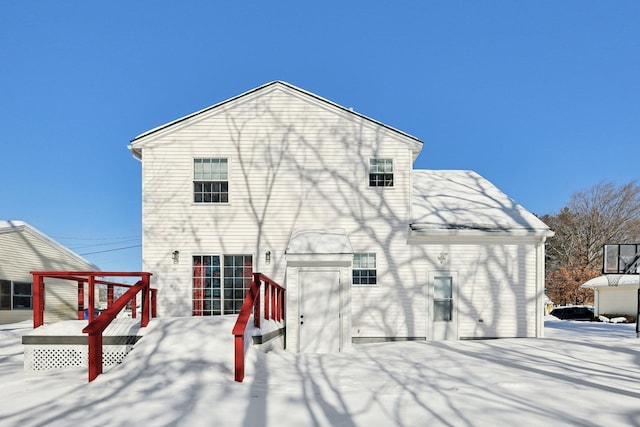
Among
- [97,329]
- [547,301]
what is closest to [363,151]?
[97,329]

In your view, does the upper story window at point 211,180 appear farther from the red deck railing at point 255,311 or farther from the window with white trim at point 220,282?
the red deck railing at point 255,311

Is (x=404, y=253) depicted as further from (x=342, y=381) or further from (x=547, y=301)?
(x=547, y=301)

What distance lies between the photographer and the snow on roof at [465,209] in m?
13.4

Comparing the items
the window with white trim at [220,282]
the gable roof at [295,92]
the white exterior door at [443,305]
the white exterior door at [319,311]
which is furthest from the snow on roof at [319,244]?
the gable roof at [295,92]

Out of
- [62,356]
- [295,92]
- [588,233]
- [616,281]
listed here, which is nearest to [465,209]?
[295,92]

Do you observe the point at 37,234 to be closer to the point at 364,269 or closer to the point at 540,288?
the point at 364,269

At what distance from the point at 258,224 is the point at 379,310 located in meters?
4.42

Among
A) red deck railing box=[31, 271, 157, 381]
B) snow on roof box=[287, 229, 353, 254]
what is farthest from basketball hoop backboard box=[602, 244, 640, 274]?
red deck railing box=[31, 271, 157, 381]

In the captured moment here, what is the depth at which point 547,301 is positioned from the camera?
46.1 meters

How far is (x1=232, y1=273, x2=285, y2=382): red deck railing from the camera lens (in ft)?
20.9

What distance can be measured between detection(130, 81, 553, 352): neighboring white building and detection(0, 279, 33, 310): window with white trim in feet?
38.8

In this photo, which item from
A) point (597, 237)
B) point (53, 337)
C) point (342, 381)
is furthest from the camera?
point (597, 237)

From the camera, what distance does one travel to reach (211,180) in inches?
531

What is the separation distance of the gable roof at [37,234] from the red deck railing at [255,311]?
49.9ft
